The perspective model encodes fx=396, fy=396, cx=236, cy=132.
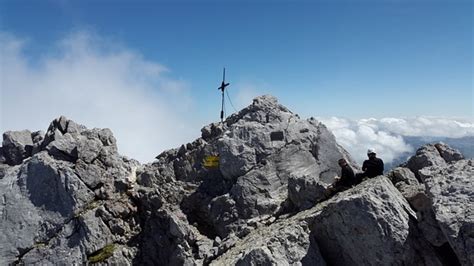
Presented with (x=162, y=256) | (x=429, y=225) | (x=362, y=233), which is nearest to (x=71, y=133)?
(x=162, y=256)

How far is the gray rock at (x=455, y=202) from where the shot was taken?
1925 cm

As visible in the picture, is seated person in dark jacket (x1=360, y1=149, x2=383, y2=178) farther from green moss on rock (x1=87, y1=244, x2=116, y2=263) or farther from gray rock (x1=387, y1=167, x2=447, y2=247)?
green moss on rock (x1=87, y1=244, x2=116, y2=263)

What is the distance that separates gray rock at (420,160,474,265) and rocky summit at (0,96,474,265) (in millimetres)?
67

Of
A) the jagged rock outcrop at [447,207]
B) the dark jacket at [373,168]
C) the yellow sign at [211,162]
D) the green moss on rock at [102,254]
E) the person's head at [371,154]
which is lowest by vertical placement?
the green moss on rock at [102,254]

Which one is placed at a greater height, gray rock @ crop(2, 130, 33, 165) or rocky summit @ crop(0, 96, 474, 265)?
gray rock @ crop(2, 130, 33, 165)

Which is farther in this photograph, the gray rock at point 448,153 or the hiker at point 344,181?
the gray rock at point 448,153

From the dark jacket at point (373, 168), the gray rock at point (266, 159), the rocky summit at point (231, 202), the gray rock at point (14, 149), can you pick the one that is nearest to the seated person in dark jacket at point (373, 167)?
the dark jacket at point (373, 168)

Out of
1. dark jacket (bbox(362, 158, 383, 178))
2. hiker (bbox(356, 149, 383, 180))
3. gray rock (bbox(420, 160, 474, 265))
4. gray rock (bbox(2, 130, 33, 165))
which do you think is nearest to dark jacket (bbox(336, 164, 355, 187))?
hiker (bbox(356, 149, 383, 180))

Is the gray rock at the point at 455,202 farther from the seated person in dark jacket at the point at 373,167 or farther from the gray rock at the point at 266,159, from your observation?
the gray rock at the point at 266,159

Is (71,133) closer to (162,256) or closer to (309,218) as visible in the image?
(162,256)

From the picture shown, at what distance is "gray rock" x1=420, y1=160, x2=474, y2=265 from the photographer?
19.2 m

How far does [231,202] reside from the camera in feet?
117

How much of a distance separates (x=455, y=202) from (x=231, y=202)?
1935cm

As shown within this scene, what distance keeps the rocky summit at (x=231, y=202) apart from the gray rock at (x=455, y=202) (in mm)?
67
